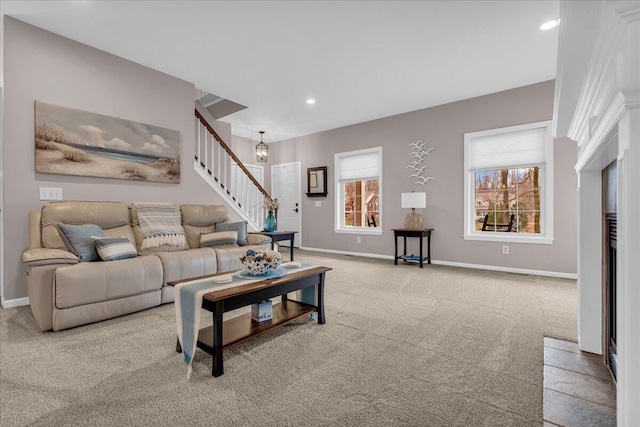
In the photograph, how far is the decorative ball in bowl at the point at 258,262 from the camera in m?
2.20

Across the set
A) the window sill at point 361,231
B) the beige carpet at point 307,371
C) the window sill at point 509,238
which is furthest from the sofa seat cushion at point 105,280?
the window sill at point 509,238

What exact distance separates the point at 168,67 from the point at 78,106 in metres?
1.11

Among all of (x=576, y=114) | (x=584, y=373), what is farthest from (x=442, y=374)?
(x=576, y=114)

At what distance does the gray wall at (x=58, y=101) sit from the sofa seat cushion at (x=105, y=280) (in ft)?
3.96

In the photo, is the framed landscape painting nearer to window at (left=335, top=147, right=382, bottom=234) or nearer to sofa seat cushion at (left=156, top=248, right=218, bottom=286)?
sofa seat cushion at (left=156, top=248, right=218, bottom=286)

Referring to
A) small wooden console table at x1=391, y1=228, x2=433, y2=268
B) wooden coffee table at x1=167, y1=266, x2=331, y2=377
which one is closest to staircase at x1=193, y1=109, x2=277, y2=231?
small wooden console table at x1=391, y1=228, x2=433, y2=268

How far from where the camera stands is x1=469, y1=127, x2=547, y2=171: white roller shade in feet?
14.2

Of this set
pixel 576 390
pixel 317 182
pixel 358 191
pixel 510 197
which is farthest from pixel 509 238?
pixel 317 182

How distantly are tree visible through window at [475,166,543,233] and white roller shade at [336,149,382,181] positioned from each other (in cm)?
184

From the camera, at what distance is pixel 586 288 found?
199 centimetres

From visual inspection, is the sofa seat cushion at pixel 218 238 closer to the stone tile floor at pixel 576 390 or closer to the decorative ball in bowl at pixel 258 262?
the decorative ball in bowl at pixel 258 262

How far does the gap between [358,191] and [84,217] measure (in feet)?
15.1

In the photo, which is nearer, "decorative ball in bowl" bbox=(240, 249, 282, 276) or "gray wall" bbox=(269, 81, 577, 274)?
"decorative ball in bowl" bbox=(240, 249, 282, 276)

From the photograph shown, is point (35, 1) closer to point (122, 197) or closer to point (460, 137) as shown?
point (122, 197)
